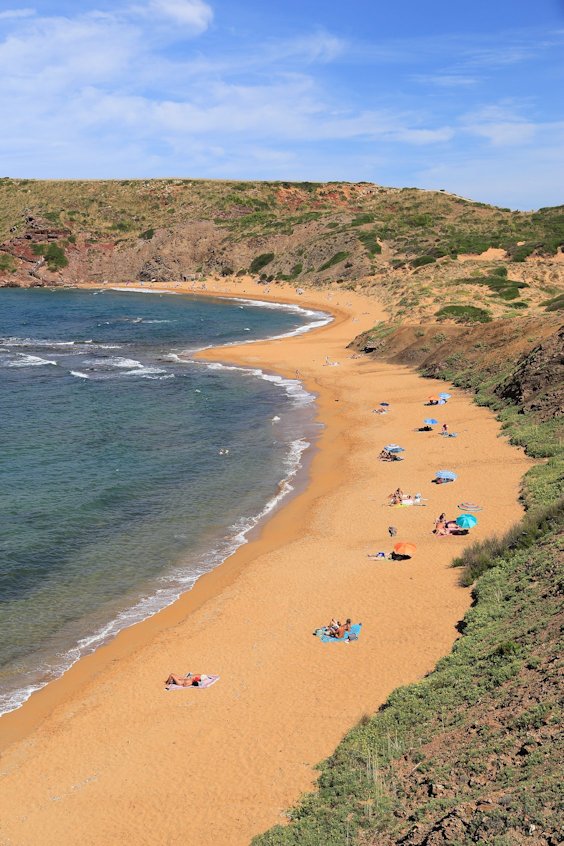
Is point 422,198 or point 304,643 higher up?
point 422,198

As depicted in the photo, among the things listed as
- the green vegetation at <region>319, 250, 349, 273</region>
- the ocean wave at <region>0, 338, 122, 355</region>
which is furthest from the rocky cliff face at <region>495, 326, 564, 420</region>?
the green vegetation at <region>319, 250, 349, 273</region>

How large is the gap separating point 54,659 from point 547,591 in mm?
12381

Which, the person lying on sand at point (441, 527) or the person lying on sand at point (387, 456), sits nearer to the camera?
the person lying on sand at point (441, 527)

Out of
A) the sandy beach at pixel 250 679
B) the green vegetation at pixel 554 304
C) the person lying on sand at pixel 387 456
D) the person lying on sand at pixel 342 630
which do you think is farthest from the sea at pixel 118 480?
the green vegetation at pixel 554 304

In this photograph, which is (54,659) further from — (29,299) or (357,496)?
(29,299)

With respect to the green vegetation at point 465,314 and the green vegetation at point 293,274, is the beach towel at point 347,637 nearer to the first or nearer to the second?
the green vegetation at point 465,314

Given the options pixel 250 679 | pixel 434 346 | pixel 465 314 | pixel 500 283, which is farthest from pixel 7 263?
pixel 250 679

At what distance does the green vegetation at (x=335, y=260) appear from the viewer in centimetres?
10862

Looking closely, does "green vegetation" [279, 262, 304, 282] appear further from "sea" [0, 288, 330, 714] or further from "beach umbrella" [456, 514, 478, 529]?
"beach umbrella" [456, 514, 478, 529]

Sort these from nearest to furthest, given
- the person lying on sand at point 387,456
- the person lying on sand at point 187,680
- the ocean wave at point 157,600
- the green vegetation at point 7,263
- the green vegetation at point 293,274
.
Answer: the person lying on sand at point 187,680, the ocean wave at point 157,600, the person lying on sand at point 387,456, the green vegetation at point 293,274, the green vegetation at point 7,263

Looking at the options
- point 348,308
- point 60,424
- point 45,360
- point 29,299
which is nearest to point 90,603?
point 60,424

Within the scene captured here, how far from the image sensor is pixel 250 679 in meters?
17.8

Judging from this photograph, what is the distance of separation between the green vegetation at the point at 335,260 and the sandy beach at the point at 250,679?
81066 mm

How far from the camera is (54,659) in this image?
1947cm
